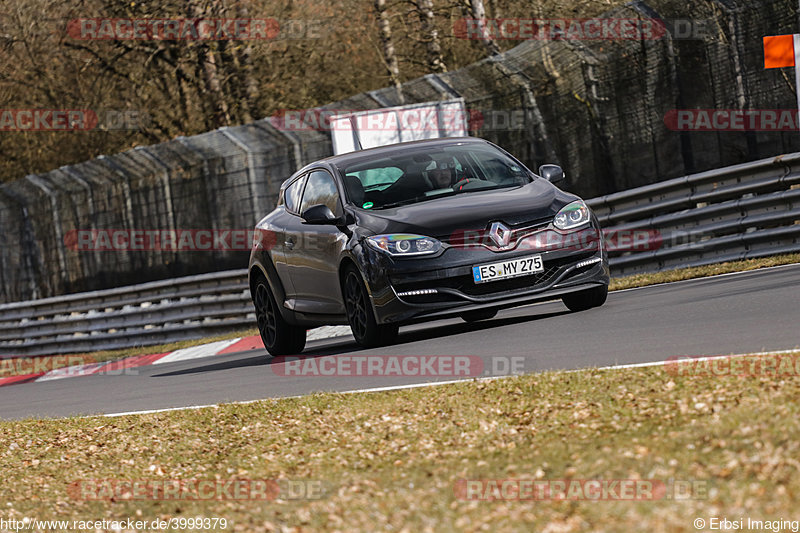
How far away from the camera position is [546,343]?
9914mm

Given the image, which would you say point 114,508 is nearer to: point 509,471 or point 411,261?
point 509,471

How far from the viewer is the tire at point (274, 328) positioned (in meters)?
12.9

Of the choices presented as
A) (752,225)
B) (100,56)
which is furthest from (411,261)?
(100,56)

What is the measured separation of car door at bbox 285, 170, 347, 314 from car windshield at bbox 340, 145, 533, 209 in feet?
0.81

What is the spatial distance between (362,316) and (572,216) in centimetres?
189

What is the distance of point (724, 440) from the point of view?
555 cm

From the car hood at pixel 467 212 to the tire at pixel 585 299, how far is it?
1.03 meters

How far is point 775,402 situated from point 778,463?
41.3 inches
